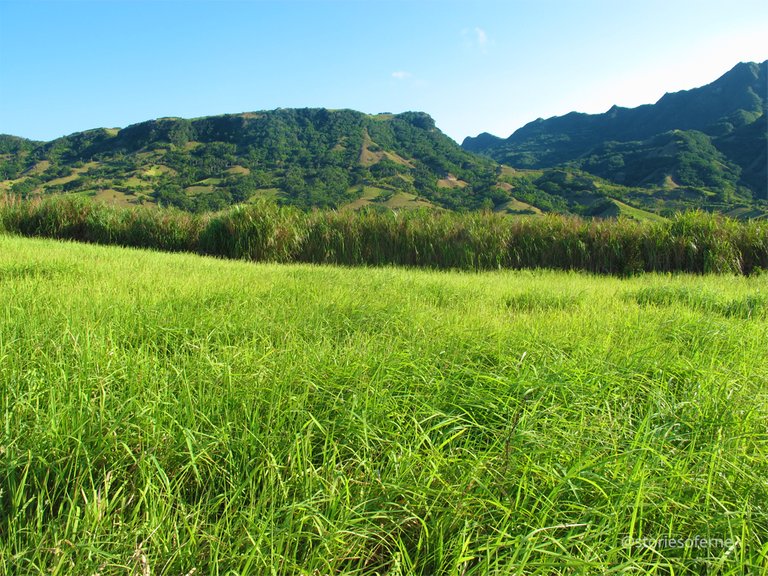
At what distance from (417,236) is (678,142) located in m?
97.8

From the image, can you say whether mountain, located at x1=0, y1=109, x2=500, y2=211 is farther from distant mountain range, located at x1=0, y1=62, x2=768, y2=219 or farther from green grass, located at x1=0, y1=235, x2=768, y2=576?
green grass, located at x1=0, y1=235, x2=768, y2=576

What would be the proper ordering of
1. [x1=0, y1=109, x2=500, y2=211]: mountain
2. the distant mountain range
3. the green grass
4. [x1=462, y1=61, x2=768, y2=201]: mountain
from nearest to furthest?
the green grass < the distant mountain range < [x1=462, y1=61, x2=768, y2=201]: mountain < [x1=0, y1=109, x2=500, y2=211]: mountain

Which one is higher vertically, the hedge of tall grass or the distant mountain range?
the distant mountain range

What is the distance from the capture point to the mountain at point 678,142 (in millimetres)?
72938

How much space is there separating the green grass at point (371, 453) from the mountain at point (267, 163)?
209 feet

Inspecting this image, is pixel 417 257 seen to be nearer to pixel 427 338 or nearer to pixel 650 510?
pixel 427 338

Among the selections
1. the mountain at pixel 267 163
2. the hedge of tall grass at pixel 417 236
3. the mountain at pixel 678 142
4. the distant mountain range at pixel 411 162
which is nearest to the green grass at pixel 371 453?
the hedge of tall grass at pixel 417 236

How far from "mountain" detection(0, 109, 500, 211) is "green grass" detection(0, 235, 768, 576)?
209 ft

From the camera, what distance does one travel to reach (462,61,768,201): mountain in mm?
72938

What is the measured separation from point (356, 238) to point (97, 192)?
2803 inches

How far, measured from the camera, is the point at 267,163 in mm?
106812

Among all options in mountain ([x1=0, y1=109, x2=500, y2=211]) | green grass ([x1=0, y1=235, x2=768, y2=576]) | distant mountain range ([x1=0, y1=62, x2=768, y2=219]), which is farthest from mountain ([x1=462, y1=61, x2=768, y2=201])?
green grass ([x1=0, y1=235, x2=768, y2=576])

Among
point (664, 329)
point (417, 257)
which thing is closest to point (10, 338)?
point (664, 329)

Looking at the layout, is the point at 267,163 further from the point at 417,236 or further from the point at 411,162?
the point at 417,236
